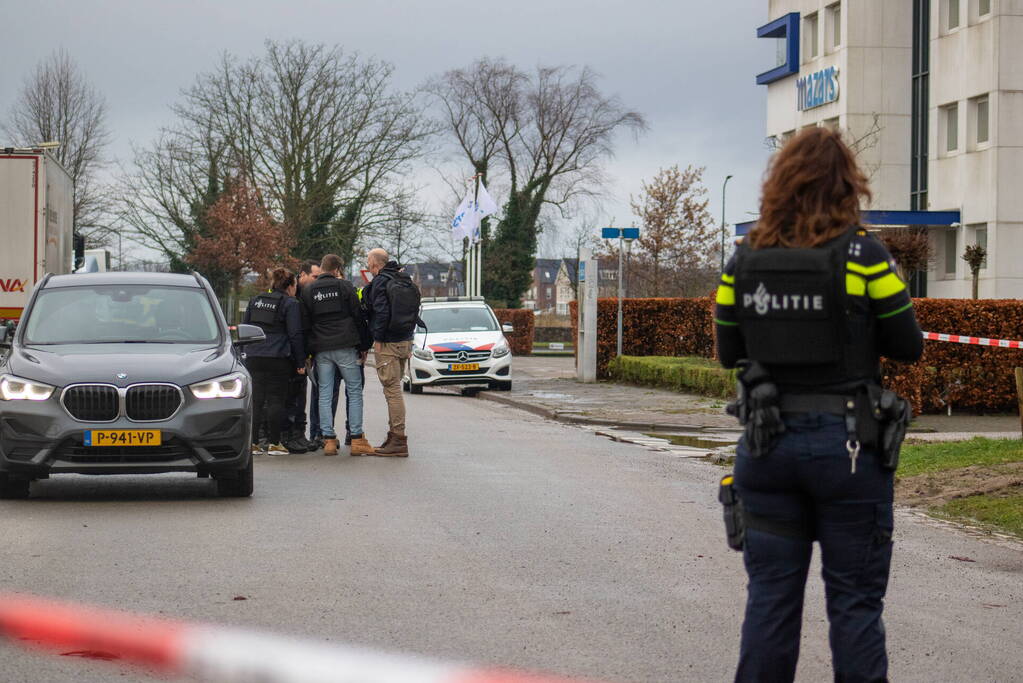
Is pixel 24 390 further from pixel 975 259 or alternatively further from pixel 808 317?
pixel 975 259

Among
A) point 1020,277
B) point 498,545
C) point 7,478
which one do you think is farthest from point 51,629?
point 1020,277

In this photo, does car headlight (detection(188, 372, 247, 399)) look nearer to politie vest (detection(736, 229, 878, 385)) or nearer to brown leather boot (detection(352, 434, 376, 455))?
brown leather boot (detection(352, 434, 376, 455))

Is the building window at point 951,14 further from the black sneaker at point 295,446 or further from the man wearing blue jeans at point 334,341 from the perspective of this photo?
the black sneaker at point 295,446

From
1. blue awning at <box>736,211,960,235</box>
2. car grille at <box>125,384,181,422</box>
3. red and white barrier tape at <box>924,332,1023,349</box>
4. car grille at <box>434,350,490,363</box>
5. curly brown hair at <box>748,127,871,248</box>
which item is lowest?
car grille at <box>434,350,490,363</box>

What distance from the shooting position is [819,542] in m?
4.13

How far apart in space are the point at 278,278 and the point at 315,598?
25.4ft

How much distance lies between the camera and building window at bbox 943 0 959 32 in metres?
41.7

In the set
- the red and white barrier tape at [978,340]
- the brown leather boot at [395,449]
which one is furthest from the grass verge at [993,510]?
the red and white barrier tape at [978,340]

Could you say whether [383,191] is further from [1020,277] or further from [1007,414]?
[1007,414]

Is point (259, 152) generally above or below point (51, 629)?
above

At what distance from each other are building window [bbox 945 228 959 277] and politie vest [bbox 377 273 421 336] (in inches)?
1192

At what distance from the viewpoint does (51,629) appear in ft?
9.70

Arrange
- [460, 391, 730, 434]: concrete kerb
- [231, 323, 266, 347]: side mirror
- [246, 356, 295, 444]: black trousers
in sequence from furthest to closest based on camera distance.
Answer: [460, 391, 730, 434]: concrete kerb, [246, 356, 295, 444]: black trousers, [231, 323, 266, 347]: side mirror

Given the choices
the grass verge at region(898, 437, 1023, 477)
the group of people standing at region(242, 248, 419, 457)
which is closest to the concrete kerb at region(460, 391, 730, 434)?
the grass verge at region(898, 437, 1023, 477)
